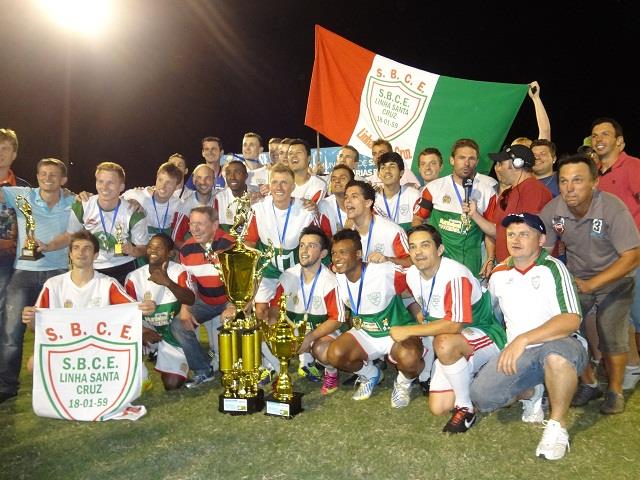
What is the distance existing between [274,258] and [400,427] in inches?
85.8

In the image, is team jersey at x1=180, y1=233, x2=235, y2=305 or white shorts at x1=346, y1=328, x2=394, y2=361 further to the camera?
team jersey at x1=180, y1=233, x2=235, y2=305

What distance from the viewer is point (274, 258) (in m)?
5.67

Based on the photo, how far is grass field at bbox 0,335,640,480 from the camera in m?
3.49

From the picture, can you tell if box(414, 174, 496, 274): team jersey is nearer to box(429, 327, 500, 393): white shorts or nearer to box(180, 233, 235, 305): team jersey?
box(429, 327, 500, 393): white shorts

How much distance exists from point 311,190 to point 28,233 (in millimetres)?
2840

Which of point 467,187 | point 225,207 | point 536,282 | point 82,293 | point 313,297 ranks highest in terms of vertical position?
point 467,187

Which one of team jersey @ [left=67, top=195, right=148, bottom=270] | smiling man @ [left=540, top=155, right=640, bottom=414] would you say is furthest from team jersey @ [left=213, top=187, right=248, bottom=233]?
smiling man @ [left=540, top=155, right=640, bottom=414]

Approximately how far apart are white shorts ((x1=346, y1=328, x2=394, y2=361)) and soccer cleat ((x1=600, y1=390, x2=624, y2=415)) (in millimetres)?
1690

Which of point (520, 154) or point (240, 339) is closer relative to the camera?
point (240, 339)

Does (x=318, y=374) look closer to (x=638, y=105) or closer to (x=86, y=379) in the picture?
(x=86, y=379)

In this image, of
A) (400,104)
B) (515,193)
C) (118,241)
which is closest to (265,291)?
(118,241)

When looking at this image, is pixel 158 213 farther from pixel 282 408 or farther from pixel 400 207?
pixel 282 408

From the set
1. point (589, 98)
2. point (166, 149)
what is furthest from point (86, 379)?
point (589, 98)

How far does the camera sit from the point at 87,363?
4.50 m
